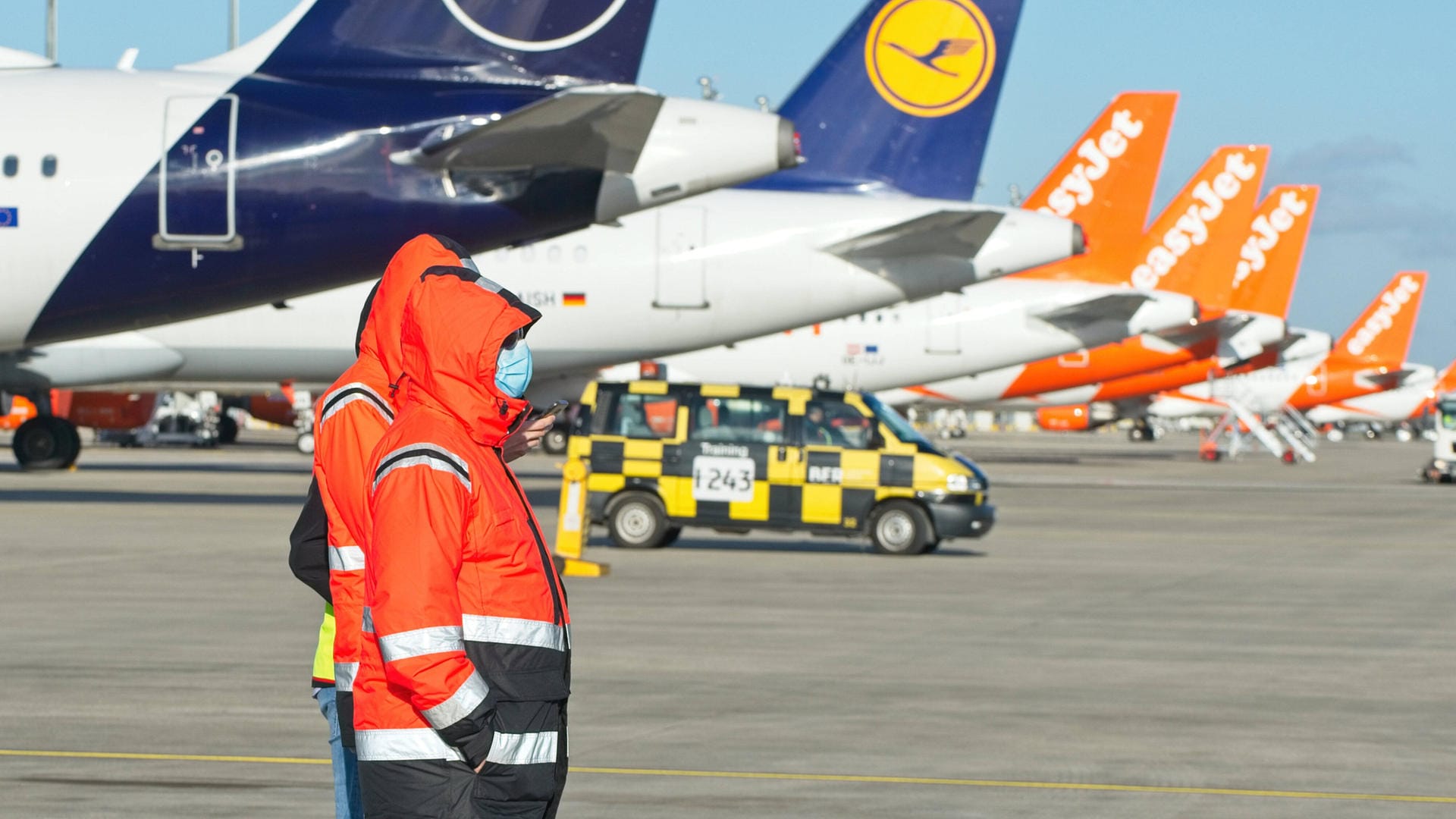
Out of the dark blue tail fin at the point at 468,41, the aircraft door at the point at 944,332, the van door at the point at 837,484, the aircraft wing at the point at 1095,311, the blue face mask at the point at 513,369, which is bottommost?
the van door at the point at 837,484

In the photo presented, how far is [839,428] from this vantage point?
66.5 feet

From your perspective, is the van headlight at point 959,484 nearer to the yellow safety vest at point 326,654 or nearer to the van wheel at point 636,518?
the van wheel at point 636,518

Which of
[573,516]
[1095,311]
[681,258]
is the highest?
[681,258]

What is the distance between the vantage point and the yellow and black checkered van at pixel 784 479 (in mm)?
19891

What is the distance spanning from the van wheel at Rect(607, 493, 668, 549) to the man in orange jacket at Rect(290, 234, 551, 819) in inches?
598

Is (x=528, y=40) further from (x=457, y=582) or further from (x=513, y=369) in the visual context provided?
(x=457, y=582)

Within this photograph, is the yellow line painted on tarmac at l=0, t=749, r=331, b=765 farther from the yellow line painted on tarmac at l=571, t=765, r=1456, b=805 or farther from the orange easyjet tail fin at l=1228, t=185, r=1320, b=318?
the orange easyjet tail fin at l=1228, t=185, r=1320, b=318

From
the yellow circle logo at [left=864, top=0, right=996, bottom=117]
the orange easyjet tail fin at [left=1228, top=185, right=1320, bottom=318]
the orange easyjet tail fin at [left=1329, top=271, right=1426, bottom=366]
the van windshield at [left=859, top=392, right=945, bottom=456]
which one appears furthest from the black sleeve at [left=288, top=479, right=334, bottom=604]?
the orange easyjet tail fin at [left=1329, top=271, right=1426, bottom=366]

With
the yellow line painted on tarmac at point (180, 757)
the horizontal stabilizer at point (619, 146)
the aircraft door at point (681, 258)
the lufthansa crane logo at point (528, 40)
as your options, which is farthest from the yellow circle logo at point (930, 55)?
the yellow line painted on tarmac at point (180, 757)

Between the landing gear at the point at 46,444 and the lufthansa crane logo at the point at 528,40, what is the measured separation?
48.6 ft

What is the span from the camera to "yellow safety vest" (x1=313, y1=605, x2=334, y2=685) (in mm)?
4789

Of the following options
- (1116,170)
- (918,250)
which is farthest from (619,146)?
(1116,170)

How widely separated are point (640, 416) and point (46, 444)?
15330 mm

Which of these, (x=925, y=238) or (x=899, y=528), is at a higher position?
(x=925, y=238)
